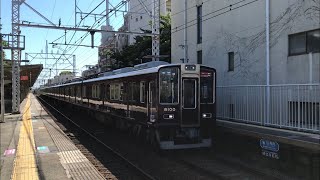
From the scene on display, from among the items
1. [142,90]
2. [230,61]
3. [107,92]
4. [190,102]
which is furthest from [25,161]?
[230,61]

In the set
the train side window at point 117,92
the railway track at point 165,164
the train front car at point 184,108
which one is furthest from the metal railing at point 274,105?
the train side window at point 117,92

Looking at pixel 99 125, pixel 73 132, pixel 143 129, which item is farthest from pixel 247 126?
pixel 99 125

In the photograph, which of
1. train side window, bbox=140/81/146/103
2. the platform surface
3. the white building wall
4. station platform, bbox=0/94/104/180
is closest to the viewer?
the platform surface

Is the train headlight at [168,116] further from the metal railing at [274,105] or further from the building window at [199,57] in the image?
the building window at [199,57]

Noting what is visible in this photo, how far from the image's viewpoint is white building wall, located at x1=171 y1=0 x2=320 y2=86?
496 inches

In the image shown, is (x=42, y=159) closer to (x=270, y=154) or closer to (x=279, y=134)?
(x=270, y=154)

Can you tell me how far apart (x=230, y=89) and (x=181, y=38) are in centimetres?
799

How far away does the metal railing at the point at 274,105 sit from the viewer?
10633mm

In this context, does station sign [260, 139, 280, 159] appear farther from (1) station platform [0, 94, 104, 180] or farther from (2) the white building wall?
(1) station platform [0, 94, 104, 180]

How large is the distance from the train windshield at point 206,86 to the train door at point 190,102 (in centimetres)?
29

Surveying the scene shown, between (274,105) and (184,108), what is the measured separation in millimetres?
2645

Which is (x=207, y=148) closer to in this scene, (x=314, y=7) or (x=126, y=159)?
(x=126, y=159)

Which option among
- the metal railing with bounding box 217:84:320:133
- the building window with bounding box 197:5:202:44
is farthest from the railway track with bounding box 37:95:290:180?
the building window with bounding box 197:5:202:44

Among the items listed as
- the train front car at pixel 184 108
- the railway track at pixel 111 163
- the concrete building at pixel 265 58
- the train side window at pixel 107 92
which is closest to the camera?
the railway track at pixel 111 163
